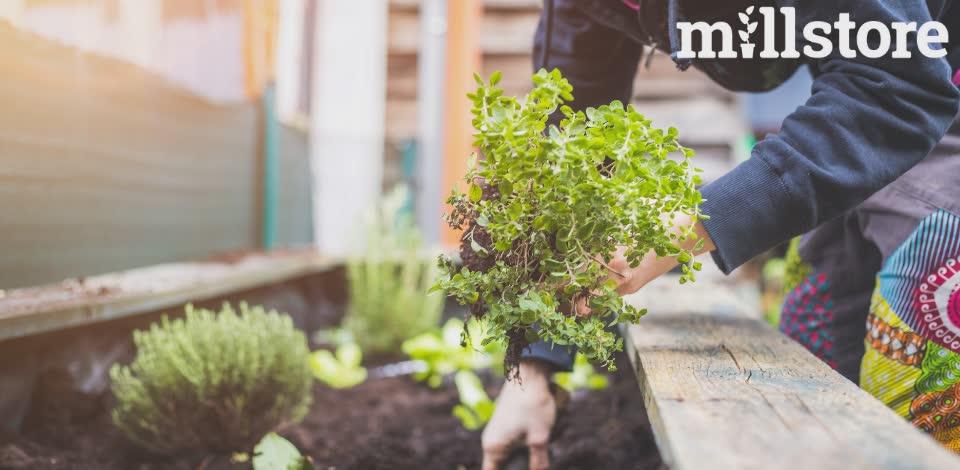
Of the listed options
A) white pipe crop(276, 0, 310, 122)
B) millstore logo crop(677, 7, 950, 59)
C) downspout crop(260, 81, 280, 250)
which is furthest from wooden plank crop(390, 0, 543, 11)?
millstore logo crop(677, 7, 950, 59)

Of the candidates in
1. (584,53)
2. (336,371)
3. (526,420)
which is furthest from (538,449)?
(336,371)

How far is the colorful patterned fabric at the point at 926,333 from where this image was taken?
4.27 feet

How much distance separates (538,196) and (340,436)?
4.07 feet

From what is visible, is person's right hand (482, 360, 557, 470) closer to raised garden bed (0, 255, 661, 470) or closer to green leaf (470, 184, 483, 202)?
raised garden bed (0, 255, 661, 470)

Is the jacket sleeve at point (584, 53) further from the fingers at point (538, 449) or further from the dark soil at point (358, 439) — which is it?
the dark soil at point (358, 439)

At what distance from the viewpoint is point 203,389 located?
5.57 ft

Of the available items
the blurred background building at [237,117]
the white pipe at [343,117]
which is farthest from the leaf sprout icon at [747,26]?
the white pipe at [343,117]

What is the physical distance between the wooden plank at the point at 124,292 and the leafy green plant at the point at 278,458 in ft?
1.87

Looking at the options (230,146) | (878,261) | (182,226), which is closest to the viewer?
(878,261)

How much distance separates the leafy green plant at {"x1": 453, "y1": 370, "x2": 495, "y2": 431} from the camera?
225 cm

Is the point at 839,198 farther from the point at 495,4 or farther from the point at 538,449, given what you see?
the point at 495,4

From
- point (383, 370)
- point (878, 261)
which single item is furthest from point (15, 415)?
point (878, 261)

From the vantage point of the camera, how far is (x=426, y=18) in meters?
4.61

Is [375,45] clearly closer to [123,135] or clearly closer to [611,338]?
[123,135]
